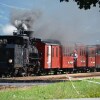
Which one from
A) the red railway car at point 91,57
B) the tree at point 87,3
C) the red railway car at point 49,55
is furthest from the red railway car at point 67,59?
the tree at point 87,3

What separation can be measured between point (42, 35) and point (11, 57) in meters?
10.4

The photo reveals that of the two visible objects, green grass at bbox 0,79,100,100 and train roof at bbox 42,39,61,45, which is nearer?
green grass at bbox 0,79,100,100

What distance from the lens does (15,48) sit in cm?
3984

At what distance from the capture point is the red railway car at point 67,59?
161ft

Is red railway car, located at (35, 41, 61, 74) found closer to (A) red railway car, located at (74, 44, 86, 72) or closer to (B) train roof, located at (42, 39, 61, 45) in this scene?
(B) train roof, located at (42, 39, 61, 45)

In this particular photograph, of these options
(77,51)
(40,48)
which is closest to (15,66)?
(40,48)

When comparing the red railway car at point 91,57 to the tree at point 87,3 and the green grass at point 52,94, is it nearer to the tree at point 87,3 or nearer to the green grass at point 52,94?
the tree at point 87,3

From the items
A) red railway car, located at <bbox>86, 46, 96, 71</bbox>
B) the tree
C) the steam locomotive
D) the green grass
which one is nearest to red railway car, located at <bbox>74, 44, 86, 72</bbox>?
red railway car, located at <bbox>86, 46, 96, 71</bbox>

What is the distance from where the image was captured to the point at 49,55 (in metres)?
45.8

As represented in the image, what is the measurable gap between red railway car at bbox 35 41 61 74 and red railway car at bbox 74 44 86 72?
14.0 feet

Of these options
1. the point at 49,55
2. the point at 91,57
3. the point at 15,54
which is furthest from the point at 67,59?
the point at 15,54

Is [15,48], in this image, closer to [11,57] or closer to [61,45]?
[11,57]

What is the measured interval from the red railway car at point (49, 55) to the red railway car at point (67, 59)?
3.14ft

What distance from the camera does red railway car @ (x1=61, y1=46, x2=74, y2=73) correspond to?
161 ft
